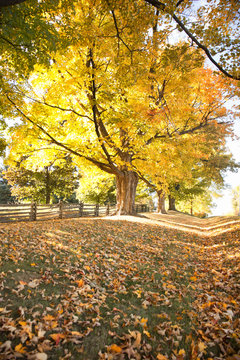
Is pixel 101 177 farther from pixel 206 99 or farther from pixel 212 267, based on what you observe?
pixel 212 267

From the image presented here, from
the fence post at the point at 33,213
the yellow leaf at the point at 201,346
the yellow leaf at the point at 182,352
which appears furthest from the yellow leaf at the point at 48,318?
the fence post at the point at 33,213

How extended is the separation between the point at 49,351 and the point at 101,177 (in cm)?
1506

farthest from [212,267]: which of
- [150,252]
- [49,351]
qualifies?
[49,351]

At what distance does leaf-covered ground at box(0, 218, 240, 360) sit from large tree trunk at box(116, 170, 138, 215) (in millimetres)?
7941

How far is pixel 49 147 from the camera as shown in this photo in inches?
506

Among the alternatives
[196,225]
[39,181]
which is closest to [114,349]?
[196,225]

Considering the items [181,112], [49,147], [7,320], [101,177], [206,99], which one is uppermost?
[206,99]

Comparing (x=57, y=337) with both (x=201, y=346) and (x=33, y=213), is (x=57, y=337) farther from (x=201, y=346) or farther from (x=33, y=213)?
(x=33, y=213)

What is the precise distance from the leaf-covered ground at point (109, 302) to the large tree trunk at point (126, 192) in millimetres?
7941

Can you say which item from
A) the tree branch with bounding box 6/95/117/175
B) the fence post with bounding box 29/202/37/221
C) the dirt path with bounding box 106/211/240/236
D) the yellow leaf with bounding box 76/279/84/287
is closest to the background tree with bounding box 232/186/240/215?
the dirt path with bounding box 106/211/240/236

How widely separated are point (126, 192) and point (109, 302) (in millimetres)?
10999

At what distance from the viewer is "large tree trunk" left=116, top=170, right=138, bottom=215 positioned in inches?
583

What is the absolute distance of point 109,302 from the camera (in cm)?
402

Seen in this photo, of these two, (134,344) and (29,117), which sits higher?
(29,117)
